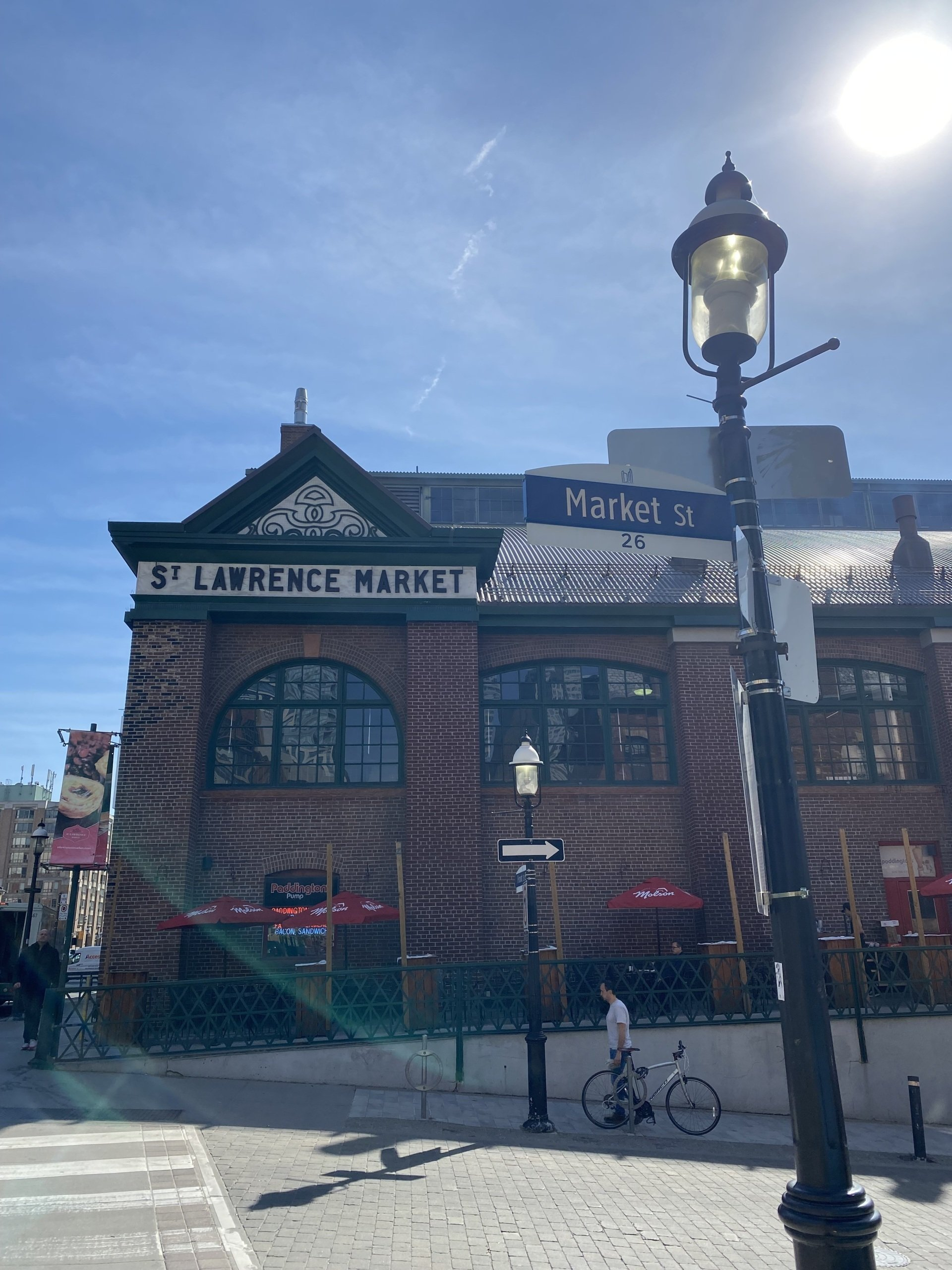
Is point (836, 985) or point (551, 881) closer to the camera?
point (836, 985)

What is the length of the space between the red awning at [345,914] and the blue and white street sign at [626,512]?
11.3 metres

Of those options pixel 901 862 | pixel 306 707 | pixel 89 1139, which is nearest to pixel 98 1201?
pixel 89 1139

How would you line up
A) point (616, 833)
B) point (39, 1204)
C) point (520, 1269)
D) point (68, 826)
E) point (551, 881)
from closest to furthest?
point (520, 1269), point (39, 1204), point (551, 881), point (616, 833), point (68, 826)

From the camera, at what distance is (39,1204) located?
7.57 m

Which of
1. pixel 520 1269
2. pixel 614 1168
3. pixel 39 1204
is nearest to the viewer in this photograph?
pixel 520 1269

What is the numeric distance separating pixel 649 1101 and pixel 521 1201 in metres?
4.08

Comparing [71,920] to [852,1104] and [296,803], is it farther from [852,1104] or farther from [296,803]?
[852,1104]

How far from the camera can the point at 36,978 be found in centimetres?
1501

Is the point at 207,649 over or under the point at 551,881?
over

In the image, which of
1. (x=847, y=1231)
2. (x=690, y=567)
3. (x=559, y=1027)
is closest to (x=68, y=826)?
(x=559, y=1027)

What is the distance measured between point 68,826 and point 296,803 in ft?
19.2

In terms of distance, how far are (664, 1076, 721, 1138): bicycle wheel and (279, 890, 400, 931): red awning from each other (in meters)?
5.47

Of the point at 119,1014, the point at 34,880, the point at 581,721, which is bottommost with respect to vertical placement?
the point at 119,1014

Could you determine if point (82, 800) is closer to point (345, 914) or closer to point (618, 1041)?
point (345, 914)
